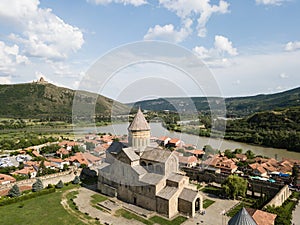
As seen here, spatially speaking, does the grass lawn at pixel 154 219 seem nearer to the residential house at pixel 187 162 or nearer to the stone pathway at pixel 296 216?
the stone pathway at pixel 296 216

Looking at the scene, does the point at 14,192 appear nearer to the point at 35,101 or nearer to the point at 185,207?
the point at 185,207

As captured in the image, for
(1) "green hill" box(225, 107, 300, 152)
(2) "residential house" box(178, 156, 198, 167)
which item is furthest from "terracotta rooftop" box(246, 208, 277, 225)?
(1) "green hill" box(225, 107, 300, 152)

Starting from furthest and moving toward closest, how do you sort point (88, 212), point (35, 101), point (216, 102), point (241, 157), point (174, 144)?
point (35, 101) < point (174, 144) < point (241, 157) < point (216, 102) < point (88, 212)

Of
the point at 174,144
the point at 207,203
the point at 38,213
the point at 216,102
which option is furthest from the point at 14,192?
the point at 174,144

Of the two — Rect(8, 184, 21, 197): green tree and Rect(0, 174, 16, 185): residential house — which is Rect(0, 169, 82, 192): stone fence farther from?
Rect(0, 174, 16, 185): residential house

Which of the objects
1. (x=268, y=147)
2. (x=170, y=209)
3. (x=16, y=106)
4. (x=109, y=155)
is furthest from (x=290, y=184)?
(x=16, y=106)

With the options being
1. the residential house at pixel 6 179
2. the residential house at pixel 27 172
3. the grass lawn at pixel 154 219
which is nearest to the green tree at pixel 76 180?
the residential house at pixel 6 179
